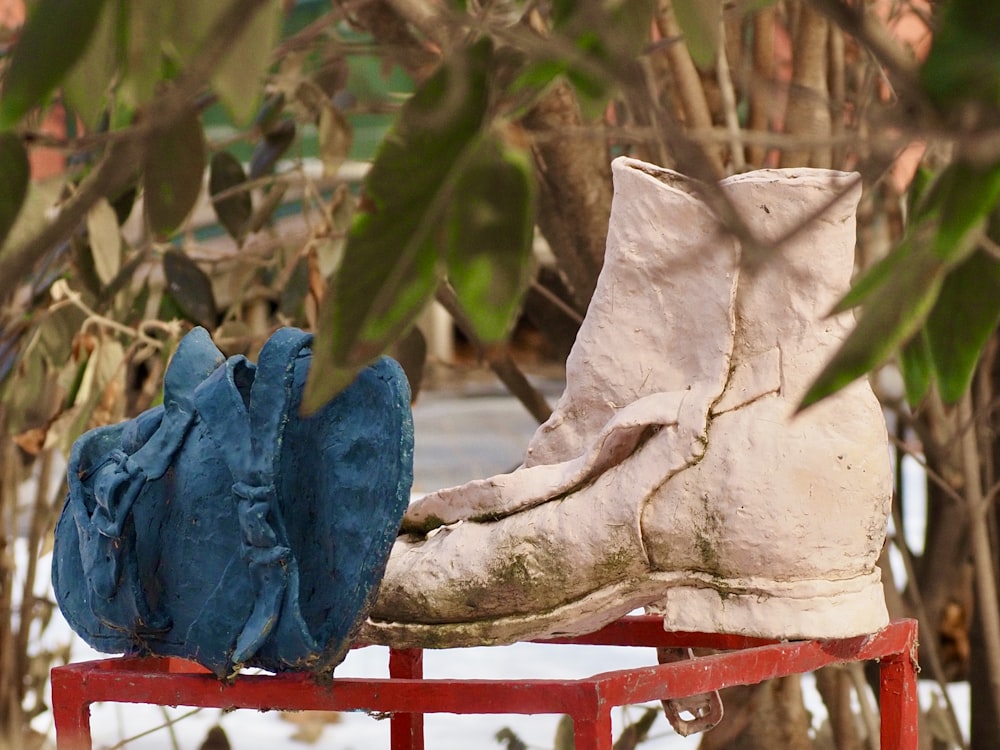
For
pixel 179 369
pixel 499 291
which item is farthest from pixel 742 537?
pixel 499 291

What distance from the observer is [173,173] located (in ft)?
1.18

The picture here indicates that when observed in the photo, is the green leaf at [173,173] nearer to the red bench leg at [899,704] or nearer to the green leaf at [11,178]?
the green leaf at [11,178]

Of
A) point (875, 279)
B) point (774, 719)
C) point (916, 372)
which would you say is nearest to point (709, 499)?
point (916, 372)

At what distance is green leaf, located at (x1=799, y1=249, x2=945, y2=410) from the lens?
0.23 meters

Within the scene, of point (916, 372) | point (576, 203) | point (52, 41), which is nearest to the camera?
point (52, 41)

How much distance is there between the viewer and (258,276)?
1540 millimetres

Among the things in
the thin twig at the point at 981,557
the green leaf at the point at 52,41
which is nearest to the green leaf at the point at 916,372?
the green leaf at the point at 52,41

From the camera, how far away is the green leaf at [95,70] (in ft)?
0.85

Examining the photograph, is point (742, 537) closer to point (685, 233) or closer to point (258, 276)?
point (685, 233)

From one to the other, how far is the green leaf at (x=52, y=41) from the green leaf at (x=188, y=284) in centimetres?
104

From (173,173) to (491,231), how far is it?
0.46 feet

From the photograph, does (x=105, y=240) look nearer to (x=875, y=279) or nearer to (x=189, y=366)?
(x=189, y=366)

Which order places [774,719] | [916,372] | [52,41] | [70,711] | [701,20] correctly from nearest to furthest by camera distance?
[52,41] < [701,20] < [916,372] < [70,711] < [774,719]

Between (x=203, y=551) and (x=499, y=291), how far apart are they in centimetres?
41
